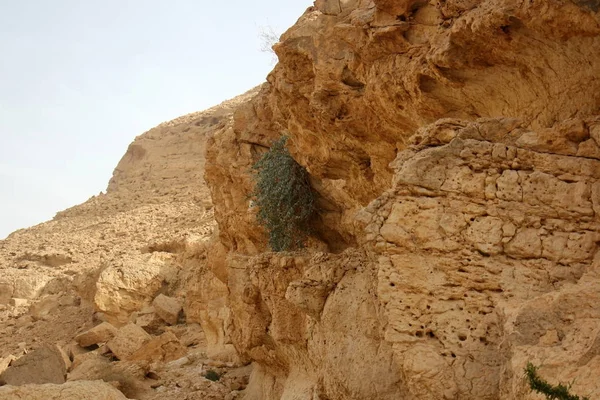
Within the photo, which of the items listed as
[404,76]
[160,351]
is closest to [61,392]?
[404,76]

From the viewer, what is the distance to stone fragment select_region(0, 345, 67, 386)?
38.8 ft

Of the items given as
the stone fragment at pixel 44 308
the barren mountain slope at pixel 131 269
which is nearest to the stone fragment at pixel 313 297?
the barren mountain slope at pixel 131 269

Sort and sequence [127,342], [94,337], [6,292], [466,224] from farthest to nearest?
[6,292]
[94,337]
[127,342]
[466,224]

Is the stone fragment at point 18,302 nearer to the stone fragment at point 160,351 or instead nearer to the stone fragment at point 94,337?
the stone fragment at point 94,337

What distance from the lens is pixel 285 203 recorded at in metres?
11.9

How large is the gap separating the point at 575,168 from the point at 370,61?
11.5ft

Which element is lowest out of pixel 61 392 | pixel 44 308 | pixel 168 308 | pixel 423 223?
pixel 168 308

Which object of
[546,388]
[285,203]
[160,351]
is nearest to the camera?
[546,388]

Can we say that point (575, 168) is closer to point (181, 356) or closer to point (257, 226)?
point (257, 226)

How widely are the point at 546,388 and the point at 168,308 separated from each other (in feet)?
→ 55.0

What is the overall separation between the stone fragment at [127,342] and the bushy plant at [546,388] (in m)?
12.3

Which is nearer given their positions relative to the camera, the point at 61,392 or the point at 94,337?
the point at 61,392

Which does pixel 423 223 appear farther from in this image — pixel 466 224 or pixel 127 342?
pixel 127 342

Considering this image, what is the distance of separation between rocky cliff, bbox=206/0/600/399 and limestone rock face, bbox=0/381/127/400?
2.30 metres
